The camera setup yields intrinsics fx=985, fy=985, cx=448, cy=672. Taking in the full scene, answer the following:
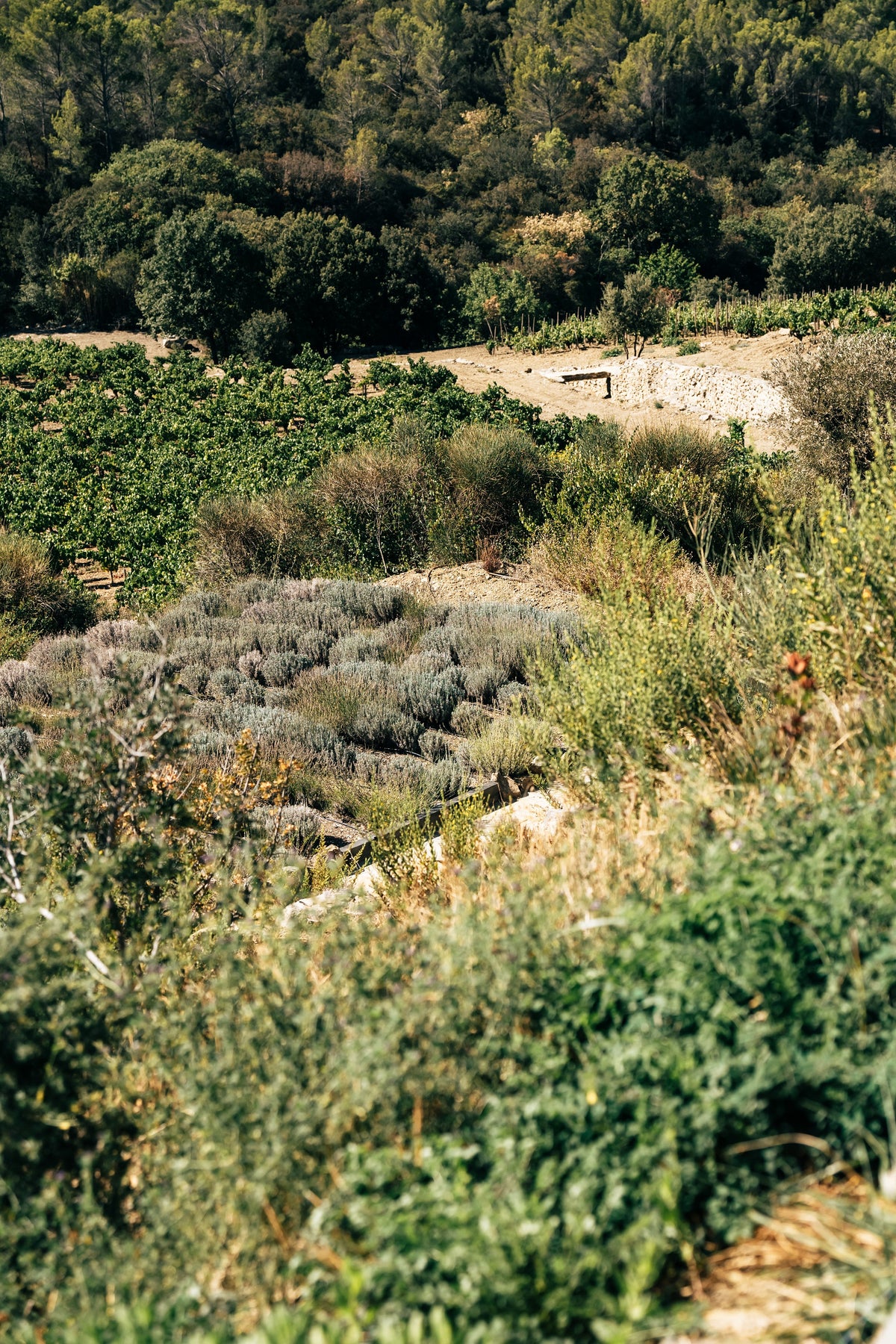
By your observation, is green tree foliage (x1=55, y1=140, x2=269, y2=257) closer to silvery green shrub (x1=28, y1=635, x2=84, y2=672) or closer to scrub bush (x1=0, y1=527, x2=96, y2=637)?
scrub bush (x1=0, y1=527, x2=96, y2=637)

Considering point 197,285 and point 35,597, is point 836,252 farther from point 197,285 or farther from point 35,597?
point 35,597

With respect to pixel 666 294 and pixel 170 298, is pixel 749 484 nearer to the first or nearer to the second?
pixel 170 298

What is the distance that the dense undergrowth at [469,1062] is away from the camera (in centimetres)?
179

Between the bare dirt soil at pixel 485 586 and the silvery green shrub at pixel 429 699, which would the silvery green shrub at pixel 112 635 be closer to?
the bare dirt soil at pixel 485 586

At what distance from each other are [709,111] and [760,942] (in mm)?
81062

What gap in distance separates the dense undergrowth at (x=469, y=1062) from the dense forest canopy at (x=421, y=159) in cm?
3565

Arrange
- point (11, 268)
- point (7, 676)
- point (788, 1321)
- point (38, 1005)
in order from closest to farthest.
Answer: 1. point (788, 1321)
2. point (38, 1005)
3. point (7, 676)
4. point (11, 268)

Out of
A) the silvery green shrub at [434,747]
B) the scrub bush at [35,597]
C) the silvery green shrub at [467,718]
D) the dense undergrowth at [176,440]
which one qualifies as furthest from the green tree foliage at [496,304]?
the silvery green shrub at [434,747]

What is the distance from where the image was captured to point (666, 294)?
153ft

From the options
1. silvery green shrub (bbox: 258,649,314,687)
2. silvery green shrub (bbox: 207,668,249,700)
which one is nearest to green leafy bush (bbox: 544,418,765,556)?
silvery green shrub (bbox: 258,649,314,687)

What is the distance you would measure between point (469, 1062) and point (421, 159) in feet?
236

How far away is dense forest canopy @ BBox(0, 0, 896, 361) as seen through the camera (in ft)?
144

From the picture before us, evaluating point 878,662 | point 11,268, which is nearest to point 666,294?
point 11,268

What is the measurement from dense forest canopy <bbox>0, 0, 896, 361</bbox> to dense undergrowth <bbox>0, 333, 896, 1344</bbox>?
1403 inches
